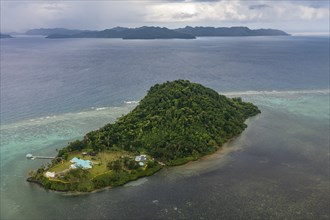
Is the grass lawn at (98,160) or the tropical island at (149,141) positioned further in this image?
the grass lawn at (98,160)

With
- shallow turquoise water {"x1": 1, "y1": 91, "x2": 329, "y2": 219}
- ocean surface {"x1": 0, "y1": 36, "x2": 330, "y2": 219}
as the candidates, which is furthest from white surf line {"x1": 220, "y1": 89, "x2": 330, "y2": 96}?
shallow turquoise water {"x1": 1, "y1": 91, "x2": 329, "y2": 219}

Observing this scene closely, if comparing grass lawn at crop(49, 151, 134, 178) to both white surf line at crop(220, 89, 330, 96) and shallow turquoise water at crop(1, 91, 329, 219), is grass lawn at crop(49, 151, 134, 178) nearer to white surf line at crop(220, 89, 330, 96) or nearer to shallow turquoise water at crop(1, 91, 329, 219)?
shallow turquoise water at crop(1, 91, 329, 219)

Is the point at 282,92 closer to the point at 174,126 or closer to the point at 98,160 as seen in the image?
the point at 174,126

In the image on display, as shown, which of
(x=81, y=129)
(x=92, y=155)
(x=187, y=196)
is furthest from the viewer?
(x=81, y=129)

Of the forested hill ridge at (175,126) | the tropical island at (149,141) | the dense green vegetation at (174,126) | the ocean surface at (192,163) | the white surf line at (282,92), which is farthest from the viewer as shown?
the white surf line at (282,92)

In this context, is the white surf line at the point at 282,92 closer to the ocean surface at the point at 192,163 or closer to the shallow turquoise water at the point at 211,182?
the ocean surface at the point at 192,163

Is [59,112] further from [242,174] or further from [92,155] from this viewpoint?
[242,174]

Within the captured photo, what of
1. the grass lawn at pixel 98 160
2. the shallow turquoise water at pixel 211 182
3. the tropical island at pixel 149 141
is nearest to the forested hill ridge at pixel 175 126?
the tropical island at pixel 149 141

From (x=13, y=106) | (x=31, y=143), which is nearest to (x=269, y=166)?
(x=31, y=143)

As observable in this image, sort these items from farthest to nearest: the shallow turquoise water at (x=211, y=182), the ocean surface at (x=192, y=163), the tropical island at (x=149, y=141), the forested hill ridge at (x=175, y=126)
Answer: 1. the forested hill ridge at (x=175, y=126)
2. the tropical island at (x=149, y=141)
3. the ocean surface at (x=192, y=163)
4. the shallow turquoise water at (x=211, y=182)
